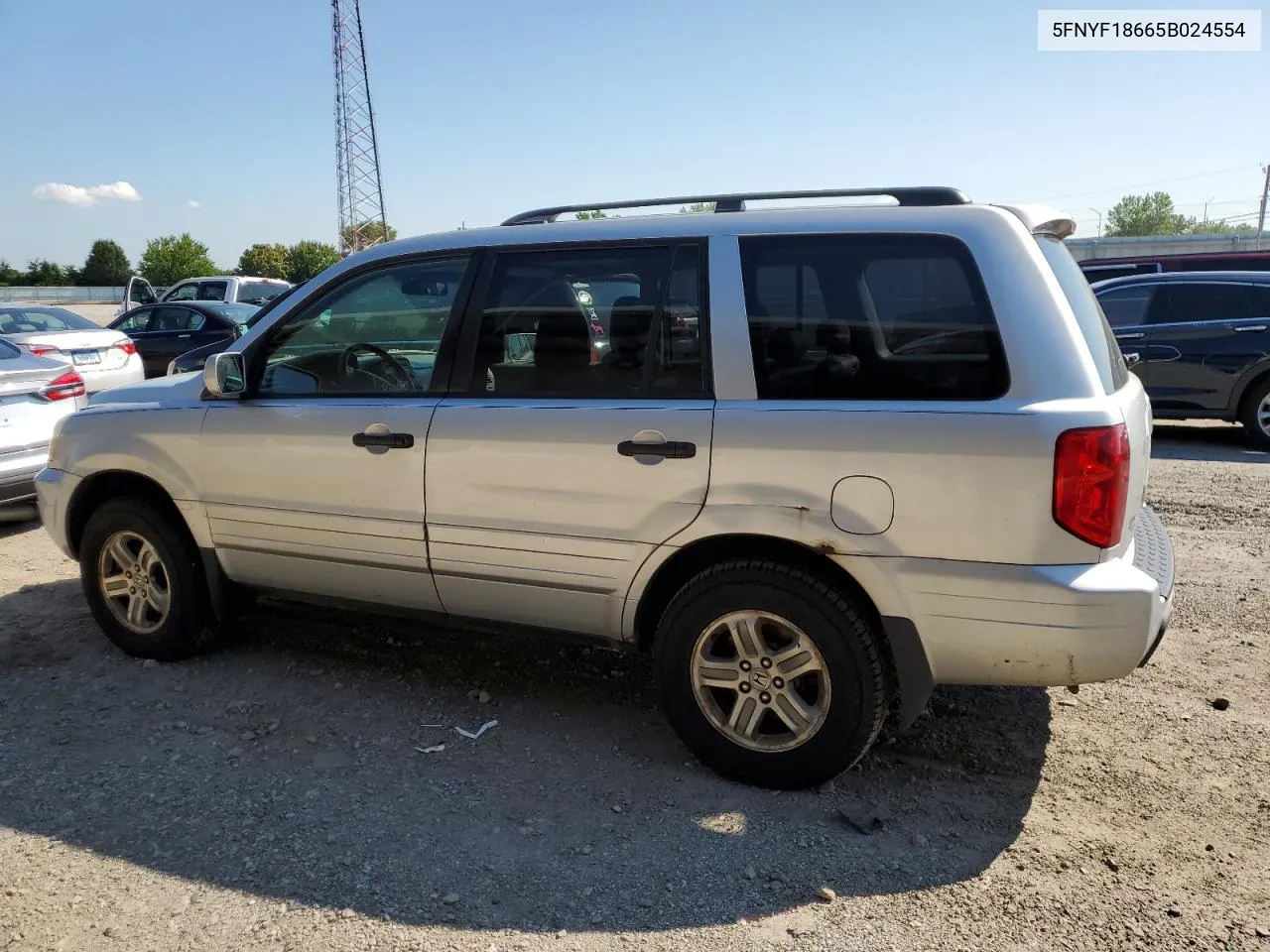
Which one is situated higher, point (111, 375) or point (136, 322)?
point (136, 322)

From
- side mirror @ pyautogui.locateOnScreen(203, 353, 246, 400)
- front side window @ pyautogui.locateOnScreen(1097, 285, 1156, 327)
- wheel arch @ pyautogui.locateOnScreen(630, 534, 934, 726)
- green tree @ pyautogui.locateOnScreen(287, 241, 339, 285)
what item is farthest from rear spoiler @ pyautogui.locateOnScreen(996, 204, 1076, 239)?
green tree @ pyautogui.locateOnScreen(287, 241, 339, 285)

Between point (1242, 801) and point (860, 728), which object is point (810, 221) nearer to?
point (860, 728)

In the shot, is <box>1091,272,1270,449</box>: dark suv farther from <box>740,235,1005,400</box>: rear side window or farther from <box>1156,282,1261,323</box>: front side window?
<box>740,235,1005,400</box>: rear side window

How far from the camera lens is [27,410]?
6.97 metres

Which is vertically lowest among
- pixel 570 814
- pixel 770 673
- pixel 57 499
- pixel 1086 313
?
pixel 570 814

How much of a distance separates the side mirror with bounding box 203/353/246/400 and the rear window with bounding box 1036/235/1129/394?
10.1 ft

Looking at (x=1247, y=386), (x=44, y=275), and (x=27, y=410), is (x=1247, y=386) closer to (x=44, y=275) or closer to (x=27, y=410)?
(x=27, y=410)

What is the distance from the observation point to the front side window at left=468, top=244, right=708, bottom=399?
3297 millimetres

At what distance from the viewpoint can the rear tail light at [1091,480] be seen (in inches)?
107

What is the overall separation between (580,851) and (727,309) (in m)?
1.79

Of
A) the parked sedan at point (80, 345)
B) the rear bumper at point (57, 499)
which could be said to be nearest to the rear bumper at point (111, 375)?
the parked sedan at point (80, 345)

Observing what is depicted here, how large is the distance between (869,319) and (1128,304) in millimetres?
8240

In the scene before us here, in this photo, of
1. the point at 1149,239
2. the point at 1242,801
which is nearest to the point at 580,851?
the point at 1242,801

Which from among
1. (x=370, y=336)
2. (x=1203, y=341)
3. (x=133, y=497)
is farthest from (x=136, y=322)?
(x=1203, y=341)
